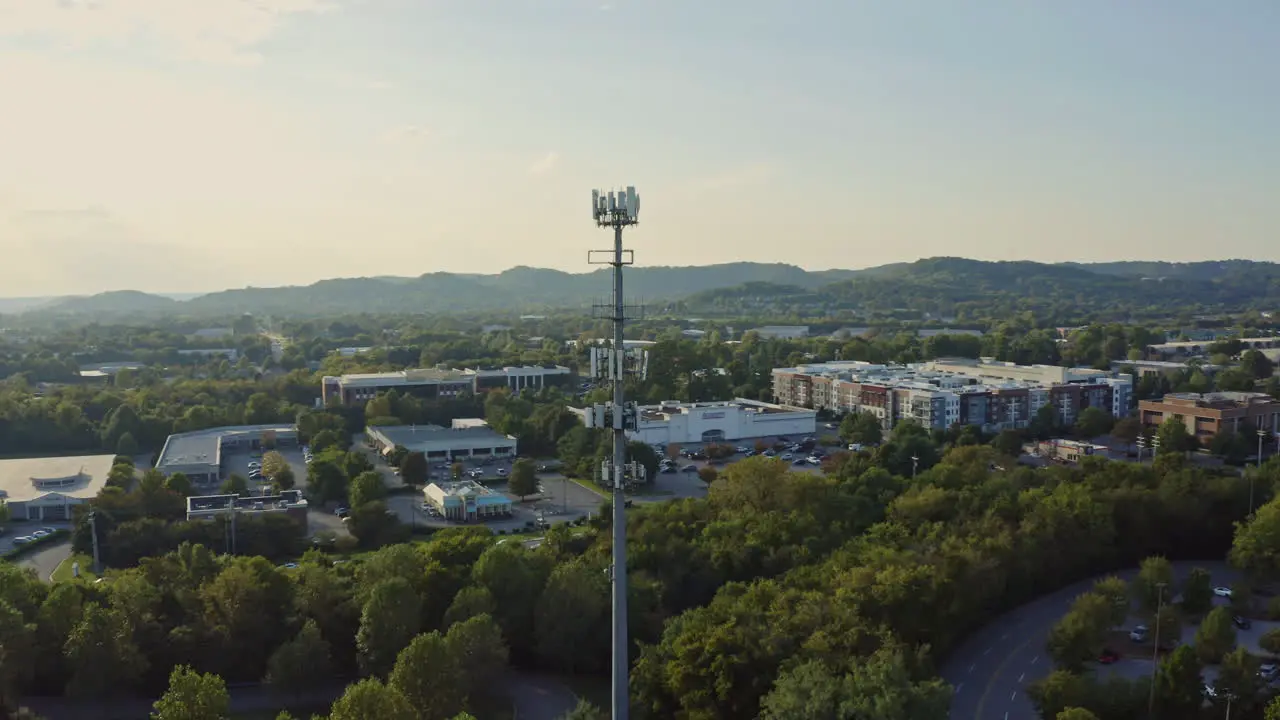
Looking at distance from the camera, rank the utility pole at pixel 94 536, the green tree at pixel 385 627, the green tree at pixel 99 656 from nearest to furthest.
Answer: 1. the green tree at pixel 99 656
2. the green tree at pixel 385 627
3. the utility pole at pixel 94 536

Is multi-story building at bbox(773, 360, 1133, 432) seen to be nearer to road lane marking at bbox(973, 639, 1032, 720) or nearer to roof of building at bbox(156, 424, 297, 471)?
roof of building at bbox(156, 424, 297, 471)

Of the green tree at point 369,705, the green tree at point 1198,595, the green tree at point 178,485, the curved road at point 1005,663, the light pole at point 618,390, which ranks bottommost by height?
the curved road at point 1005,663

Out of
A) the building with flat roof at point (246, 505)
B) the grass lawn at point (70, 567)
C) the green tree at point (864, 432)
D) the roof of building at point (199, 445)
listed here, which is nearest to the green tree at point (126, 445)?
the roof of building at point (199, 445)

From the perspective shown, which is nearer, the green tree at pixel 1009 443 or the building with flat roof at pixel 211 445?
the building with flat roof at pixel 211 445

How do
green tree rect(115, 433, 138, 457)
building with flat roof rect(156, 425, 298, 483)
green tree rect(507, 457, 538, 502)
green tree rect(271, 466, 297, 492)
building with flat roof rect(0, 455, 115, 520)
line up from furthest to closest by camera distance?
1. green tree rect(115, 433, 138, 457)
2. building with flat roof rect(156, 425, 298, 483)
3. green tree rect(271, 466, 297, 492)
4. green tree rect(507, 457, 538, 502)
5. building with flat roof rect(0, 455, 115, 520)

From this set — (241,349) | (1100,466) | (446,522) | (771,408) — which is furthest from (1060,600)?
(241,349)

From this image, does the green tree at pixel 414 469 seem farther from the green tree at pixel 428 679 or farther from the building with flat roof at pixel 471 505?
the green tree at pixel 428 679

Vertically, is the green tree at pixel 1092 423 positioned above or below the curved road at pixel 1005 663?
above

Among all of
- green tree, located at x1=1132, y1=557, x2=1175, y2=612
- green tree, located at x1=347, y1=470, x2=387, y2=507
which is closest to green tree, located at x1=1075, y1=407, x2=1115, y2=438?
green tree, located at x1=1132, y1=557, x2=1175, y2=612

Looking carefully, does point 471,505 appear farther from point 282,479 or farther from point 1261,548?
point 1261,548
